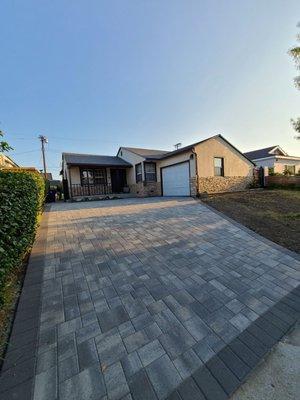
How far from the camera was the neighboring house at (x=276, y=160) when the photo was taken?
23.0 m

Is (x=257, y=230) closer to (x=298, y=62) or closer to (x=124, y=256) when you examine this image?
(x=124, y=256)

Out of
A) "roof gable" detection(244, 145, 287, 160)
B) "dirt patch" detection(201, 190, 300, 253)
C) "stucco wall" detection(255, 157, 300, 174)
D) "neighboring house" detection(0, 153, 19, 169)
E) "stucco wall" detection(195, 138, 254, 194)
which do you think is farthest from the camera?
"roof gable" detection(244, 145, 287, 160)

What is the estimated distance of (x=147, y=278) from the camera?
10.8 feet

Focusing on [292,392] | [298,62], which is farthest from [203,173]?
[292,392]

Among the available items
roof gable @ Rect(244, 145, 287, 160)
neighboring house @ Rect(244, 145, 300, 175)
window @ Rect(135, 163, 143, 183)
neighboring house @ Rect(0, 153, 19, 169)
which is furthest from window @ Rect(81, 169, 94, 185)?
A: roof gable @ Rect(244, 145, 287, 160)

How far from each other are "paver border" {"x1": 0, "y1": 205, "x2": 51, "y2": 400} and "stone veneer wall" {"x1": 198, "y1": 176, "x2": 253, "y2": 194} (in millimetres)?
11711

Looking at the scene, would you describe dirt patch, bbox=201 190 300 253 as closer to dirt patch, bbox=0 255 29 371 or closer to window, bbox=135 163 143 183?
dirt patch, bbox=0 255 29 371

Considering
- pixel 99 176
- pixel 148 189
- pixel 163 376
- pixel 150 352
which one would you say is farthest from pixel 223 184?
pixel 163 376

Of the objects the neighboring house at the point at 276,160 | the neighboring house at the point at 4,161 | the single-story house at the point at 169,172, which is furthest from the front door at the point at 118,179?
the neighboring house at the point at 276,160

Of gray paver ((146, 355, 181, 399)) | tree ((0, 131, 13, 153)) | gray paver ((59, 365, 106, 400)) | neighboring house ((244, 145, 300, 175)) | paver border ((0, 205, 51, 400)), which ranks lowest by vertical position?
gray paver ((146, 355, 181, 399))

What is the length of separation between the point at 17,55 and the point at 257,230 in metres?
10.7

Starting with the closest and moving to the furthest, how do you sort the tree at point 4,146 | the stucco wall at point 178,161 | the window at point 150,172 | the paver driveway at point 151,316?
the paver driveway at point 151,316
the tree at point 4,146
the stucco wall at point 178,161
the window at point 150,172

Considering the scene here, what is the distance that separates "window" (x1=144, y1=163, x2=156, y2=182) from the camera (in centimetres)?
1653

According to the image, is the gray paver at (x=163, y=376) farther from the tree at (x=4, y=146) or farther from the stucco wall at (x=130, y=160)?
the stucco wall at (x=130, y=160)
